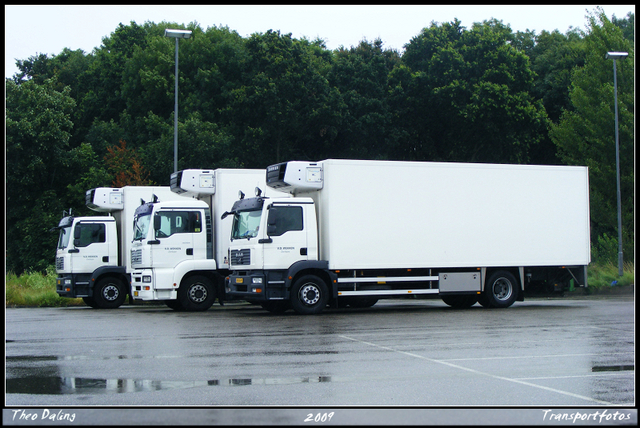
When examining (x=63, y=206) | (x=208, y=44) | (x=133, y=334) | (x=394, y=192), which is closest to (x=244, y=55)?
(x=208, y=44)

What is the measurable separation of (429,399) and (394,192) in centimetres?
1121

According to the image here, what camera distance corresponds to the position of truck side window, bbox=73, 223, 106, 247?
2238cm

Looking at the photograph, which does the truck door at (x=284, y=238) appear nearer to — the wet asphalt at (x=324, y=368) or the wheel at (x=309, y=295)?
the wheel at (x=309, y=295)

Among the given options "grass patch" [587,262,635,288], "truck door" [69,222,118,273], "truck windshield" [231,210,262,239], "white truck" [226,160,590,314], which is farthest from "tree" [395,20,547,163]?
"truck windshield" [231,210,262,239]

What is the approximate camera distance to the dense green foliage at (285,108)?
128 feet

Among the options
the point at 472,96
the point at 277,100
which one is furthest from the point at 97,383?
the point at 472,96

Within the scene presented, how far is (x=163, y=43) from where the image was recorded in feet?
159

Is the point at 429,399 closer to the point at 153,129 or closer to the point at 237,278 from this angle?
the point at 237,278

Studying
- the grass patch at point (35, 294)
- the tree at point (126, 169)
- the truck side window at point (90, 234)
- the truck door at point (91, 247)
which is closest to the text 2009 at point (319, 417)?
the truck door at point (91, 247)

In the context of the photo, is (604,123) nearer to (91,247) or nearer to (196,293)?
(196,293)

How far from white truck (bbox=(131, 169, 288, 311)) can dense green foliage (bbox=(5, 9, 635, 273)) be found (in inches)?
630

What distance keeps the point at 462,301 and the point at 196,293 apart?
7.09 m

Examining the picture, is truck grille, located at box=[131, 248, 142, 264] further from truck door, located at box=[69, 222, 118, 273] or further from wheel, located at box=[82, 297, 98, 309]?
wheel, located at box=[82, 297, 98, 309]

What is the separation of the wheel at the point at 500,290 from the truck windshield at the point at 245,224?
6.10 m
